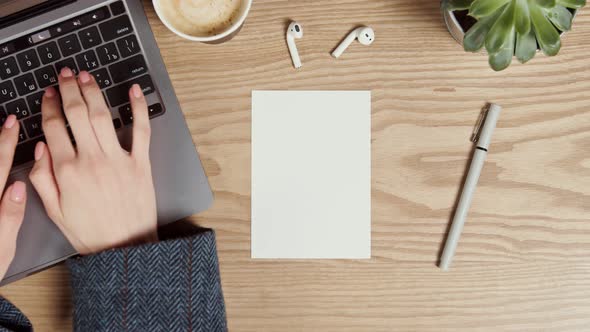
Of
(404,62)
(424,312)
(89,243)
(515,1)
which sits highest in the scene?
(515,1)

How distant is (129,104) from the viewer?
0.64 meters

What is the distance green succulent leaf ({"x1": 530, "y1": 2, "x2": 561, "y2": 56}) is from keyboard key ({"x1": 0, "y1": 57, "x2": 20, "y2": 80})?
0.59m

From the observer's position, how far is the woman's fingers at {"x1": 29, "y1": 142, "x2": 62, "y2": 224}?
0.62 meters

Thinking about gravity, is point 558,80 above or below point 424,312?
above

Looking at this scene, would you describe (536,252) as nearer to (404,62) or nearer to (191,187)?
(404,62)

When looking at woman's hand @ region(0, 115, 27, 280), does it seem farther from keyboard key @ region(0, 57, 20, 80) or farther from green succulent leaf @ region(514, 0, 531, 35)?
green succulent leaf @ region(514, 0, 531, 35)

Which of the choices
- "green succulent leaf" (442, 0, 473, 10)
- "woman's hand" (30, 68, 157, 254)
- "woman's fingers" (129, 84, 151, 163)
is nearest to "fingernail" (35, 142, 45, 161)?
"woman's hand" (30, 68, 157, 254)

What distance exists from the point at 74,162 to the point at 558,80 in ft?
2.04

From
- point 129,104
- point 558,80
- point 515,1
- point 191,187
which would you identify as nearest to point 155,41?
point 129,104

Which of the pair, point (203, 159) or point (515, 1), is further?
point (203, 159)

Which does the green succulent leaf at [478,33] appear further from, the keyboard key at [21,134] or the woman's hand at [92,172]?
the keyboard key at [21,134]

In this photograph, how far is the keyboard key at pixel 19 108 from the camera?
2.07ft

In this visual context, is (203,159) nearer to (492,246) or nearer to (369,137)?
(369,137)

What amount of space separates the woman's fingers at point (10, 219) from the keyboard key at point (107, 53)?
18 centimetres
